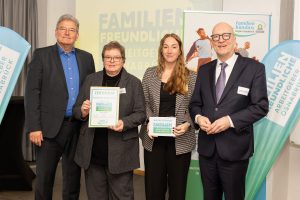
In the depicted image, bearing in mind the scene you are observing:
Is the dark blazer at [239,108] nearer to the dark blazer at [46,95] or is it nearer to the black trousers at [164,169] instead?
the black trousers at [164,169]

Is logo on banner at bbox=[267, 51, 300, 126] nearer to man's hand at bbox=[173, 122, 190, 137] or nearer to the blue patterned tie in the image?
the blue patterned tie

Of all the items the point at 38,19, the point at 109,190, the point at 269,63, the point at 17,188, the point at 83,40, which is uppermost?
the point at 38,19

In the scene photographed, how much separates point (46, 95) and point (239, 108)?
1487mm

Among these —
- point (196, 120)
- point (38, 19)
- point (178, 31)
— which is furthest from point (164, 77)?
point (38, 19)

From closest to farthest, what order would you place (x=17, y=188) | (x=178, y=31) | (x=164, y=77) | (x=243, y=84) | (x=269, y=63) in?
1. (x=243, y=84)
2. (x=164, y=77)
3. (x=269, y=63)
4. (x=17, y=188)
5. (x=178, y=31)

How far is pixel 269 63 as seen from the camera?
3.10 m

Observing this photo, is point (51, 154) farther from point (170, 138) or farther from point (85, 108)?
point (170, 138)

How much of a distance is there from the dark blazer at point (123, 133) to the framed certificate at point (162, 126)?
88mm

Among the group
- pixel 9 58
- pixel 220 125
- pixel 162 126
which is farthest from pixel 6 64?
pixel 220 125

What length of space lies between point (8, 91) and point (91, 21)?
2951 millimetres

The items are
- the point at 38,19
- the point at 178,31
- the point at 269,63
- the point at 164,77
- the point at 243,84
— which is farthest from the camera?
the point at 38,19

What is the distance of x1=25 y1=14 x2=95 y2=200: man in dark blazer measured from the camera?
2.75m

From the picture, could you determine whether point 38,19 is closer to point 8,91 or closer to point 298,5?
point 8,91

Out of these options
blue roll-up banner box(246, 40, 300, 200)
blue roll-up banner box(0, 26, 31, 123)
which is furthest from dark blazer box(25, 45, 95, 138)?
blue roll-up banner box(246, 40, 300, 200)
